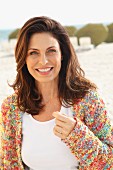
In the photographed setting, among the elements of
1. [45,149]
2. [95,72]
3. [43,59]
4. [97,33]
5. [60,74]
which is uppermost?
[43,59]

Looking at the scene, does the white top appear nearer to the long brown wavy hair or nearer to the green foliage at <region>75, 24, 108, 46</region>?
the long brown wavy hair

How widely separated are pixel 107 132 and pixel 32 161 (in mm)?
409

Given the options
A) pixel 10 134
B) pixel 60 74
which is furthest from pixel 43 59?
pixel 10 134

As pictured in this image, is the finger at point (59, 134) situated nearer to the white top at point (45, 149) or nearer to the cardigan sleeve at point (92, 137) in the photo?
the cardigan sleeve at point (92, 137)

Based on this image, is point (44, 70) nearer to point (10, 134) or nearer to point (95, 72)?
point (10, 134)

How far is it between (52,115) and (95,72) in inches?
301

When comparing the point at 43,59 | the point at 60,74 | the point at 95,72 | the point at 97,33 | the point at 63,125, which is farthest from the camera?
the point at 97,33

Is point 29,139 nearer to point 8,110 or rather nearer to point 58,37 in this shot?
point 8,110

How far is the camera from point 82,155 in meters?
1.82

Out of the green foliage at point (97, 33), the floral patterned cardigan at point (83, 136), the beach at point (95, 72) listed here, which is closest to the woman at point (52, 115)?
the floral patterned cardigan at point (83, 136)

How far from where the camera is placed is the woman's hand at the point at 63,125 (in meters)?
1.77

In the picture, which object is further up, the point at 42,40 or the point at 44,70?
the point at 42,40

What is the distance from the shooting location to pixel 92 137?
1.80m

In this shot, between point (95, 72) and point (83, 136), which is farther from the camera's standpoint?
point (95, 72)
